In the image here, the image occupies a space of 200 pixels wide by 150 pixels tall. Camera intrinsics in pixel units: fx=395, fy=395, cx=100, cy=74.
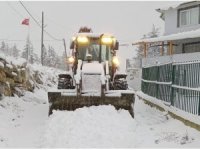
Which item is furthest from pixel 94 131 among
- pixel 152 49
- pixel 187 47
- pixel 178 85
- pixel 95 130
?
pixel 152 49

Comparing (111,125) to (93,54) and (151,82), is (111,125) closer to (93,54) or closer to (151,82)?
(93,54)

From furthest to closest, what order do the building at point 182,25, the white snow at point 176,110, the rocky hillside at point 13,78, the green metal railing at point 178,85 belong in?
the building at point 182,25 → the rocky hillside at point 13,78 → the green metal railing at point 178,85 → the white snow at point 176,110

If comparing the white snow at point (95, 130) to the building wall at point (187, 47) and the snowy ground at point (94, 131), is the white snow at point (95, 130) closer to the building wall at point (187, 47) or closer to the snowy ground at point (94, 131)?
the snowy ground at point (94, 131)

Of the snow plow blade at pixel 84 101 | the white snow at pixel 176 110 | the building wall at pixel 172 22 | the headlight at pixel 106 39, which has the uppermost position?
the building wall at pixel 172 22

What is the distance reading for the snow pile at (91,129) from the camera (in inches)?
359

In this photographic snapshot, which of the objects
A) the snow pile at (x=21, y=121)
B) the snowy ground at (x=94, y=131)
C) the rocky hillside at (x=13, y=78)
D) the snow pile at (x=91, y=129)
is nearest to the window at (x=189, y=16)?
the rocky hillside at (x=13, y=78)

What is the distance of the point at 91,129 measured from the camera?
32.6 feet

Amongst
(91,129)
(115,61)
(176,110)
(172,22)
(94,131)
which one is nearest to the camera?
(94,131)

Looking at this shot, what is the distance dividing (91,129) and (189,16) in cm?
2011

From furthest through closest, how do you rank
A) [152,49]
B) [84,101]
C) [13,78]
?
[152,49], [13,78], [84,101]

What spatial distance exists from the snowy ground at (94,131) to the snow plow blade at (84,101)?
0.35m

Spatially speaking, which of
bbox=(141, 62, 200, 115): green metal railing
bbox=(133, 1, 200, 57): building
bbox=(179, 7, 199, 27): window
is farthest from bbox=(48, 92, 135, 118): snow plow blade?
bbox=(179, 7, 199, 27): window

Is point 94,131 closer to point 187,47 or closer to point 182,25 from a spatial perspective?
point 187,47

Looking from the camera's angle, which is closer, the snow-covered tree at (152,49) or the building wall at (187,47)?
the building wall at (187,47)
